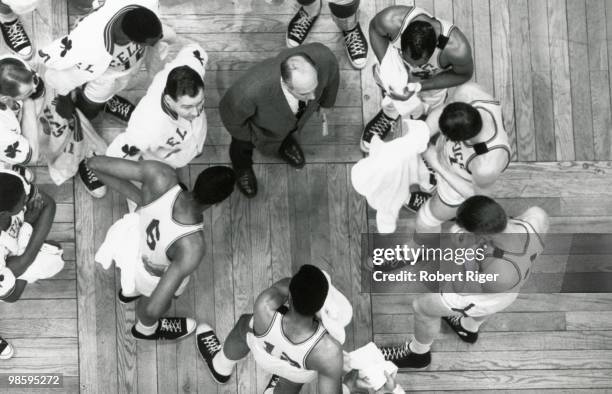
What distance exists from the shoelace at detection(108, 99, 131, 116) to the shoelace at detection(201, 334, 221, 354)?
5.50ft

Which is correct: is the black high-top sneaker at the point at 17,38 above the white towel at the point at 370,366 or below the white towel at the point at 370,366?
above

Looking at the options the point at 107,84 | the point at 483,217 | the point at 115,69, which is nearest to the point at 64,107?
the point at 107,84

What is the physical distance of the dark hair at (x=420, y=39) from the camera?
11.8 feet

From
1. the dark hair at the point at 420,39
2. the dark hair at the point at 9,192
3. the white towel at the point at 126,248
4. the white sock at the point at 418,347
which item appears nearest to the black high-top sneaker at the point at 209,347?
the white towel at the point at 126,248

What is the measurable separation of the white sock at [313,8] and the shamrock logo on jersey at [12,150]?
2.15 metres

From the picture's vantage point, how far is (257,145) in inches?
169

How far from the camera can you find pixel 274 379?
14.6ft

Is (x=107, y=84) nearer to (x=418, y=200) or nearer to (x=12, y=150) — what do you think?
(x=12, y=150)

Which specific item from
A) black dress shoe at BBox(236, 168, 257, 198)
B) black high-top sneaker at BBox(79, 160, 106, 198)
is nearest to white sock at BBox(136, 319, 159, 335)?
black high-top sneaker at BBox(79, 160, 106, 198)

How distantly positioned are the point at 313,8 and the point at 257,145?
1107 millimetres

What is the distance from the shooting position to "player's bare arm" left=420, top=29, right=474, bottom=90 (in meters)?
3.81

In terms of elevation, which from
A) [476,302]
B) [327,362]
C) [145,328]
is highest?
[476,302]

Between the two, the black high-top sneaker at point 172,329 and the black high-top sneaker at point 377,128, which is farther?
the black high-top sneaker at point 377,128

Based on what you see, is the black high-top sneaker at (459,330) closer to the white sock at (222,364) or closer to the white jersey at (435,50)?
the white sock at (222,364)
